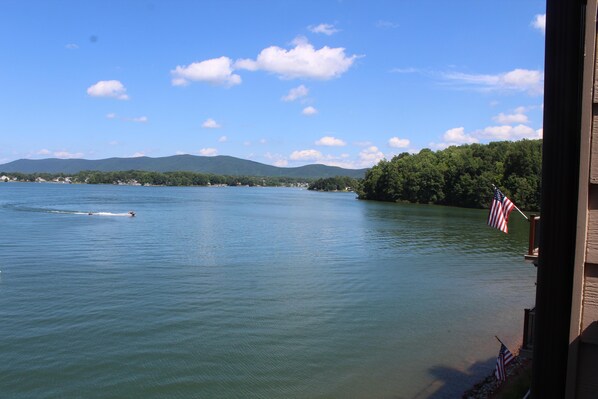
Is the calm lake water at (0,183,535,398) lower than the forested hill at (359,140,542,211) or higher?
lower

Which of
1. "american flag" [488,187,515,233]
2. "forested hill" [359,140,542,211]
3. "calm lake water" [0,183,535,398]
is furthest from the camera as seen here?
"forested hill" [359,140,542,211]

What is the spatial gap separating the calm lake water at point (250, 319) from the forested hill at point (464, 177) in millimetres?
65277

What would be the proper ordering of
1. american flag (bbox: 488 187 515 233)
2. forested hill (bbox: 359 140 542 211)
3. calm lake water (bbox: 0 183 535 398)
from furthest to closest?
forested hill (bbox: 359 140 542 211), calm lake water (bbox: 0 183 535 398), american flag (bbox: 488 187 515 233)

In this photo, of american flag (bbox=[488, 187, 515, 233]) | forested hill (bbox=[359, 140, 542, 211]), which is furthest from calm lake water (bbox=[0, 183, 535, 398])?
forested hill (bbox=[359, 140, 542, 211])

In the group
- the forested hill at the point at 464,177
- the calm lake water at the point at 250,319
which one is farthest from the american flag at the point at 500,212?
the forested hill at the point at 464,177

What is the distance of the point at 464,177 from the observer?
10631 centimetres

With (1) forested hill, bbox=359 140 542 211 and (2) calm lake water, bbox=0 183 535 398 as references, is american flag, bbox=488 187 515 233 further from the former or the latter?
(1) forested hill, bbox=359 140 542 211

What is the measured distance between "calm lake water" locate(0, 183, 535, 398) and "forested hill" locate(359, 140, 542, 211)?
65.3m

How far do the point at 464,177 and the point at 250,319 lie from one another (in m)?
97.7

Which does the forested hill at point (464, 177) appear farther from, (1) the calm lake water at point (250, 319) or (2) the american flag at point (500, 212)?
(2) the american flag at point (500, 212)

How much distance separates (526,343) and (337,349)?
8.44 metres

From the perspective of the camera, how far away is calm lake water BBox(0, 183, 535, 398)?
40.3 ft

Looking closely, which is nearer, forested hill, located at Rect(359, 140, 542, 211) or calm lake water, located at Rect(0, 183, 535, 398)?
calm lake water, located at Rect(0, 183, 535, 398)

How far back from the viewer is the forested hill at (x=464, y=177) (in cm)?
9375
